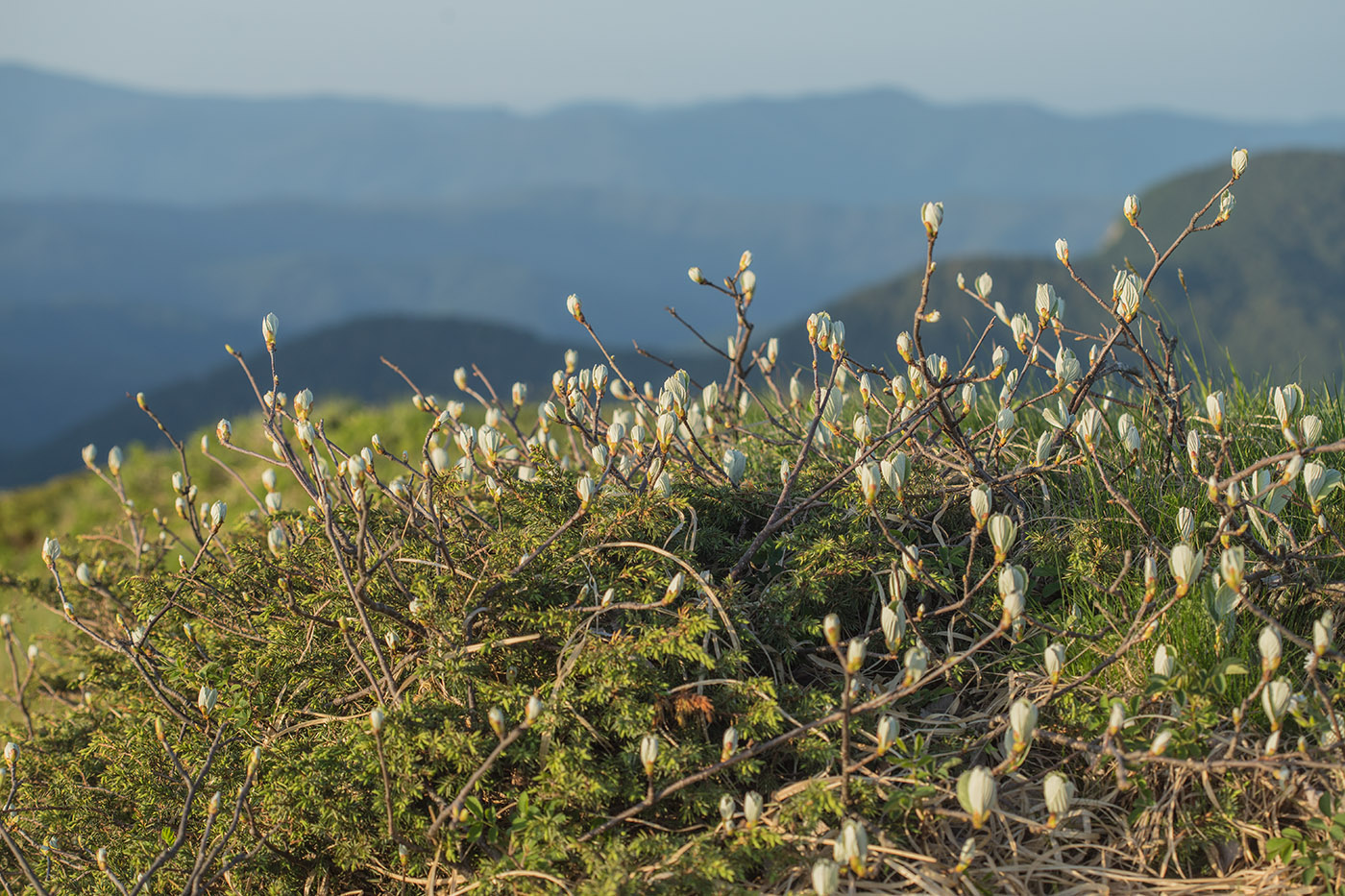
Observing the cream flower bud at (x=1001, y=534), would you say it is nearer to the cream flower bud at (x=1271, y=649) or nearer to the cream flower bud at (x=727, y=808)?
the cream flower bud at (x=1271, y=649)

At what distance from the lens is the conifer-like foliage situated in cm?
237

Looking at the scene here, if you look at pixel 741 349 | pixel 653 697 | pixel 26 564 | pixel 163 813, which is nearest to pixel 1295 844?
pixel 653 697

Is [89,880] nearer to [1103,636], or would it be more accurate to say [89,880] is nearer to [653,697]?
[653,697]

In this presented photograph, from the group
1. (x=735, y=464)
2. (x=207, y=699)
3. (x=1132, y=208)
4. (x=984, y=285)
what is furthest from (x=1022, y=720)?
(x=207, y=699)

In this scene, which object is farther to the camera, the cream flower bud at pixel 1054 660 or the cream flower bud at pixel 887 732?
the cream flower bud at pixel 1054 660

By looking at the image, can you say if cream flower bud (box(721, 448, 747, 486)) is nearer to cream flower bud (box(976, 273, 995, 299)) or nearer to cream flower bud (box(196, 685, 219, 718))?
cream flower bud (box(976, 273, 995, 299))

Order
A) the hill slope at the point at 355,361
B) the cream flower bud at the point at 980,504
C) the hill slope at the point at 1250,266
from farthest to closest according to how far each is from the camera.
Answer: the hill slope at the point at 355,361
the hill slope at the point at 1250,266
the cream flower bud at the point at 980,504

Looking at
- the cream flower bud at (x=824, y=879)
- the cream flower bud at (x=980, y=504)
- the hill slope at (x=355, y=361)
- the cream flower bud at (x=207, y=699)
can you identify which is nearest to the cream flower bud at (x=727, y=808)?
the cream flower bud at (x=824, y=879)

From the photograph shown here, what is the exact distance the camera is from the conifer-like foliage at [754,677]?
2369 millimetres

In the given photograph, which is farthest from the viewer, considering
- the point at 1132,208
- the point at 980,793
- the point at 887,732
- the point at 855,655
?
the point at 1132,208

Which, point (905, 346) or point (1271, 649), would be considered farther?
point (905, 346)

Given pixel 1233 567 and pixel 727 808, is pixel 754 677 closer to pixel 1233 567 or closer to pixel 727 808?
pixel 727 808

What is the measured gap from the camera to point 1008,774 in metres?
→ 2.69

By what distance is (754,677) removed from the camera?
262cm
